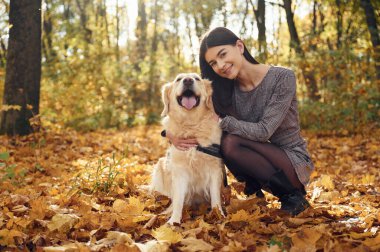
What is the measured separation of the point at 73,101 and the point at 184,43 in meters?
18.2

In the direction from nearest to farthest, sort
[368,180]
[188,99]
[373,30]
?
[188,99]
[368,180]
[373,30]

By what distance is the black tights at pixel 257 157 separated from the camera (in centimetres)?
315

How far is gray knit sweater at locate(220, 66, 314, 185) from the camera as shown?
10.2ft

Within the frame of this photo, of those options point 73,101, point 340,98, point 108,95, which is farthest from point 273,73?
point 108,95

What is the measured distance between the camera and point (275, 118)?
3.12 meters

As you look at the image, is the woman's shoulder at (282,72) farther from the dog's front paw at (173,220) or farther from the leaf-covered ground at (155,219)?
the dog's front paw at (173,220)

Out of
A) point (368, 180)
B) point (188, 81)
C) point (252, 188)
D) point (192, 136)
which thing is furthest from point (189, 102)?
point (368, 180)

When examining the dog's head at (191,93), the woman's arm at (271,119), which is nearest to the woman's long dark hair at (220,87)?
the dog's head at (191,93)

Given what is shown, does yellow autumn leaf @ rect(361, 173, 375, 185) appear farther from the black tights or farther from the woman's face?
the woman's face

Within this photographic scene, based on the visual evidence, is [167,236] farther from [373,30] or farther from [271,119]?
[373,30]

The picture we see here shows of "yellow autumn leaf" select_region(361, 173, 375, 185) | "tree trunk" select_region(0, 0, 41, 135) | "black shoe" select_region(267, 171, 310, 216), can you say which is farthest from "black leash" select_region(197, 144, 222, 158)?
"tree trunk" select_region(0, 0, 41, 135)

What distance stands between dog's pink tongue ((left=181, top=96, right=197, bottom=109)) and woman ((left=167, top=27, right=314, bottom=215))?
0.90 feet

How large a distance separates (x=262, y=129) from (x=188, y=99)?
2.15 feet

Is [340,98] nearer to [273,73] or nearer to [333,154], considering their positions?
[333,154]
